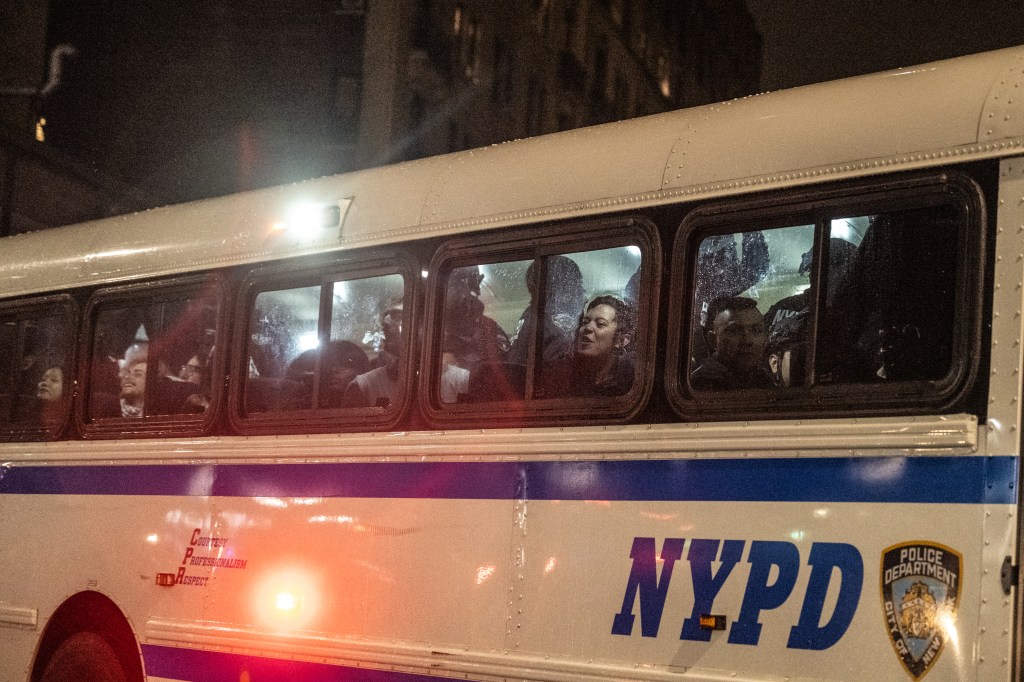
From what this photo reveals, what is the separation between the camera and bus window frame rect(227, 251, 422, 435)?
17.7 ft

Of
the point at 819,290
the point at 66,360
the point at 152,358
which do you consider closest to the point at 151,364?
the point at 152,358

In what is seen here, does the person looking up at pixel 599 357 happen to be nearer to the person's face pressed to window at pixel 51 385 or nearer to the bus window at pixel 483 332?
the bus window at pixel 483 332

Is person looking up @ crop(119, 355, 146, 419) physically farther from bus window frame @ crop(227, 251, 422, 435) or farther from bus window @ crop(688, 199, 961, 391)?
bus window @ crop(688, 199, 961, 391)

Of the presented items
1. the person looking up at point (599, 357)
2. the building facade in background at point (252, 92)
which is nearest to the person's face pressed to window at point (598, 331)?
the person looking up at point (599, 357)

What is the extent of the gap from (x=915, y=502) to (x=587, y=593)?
4.48 feet

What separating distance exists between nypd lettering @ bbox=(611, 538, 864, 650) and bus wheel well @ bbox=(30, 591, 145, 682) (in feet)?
10.6

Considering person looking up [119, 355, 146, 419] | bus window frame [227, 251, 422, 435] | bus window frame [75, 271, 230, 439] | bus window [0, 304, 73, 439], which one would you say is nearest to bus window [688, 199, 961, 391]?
bus window frame [227, 251, 422, 435]

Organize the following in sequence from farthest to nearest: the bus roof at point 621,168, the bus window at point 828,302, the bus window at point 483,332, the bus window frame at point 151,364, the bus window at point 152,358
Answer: the bus window at point 152,358 → the bus window frame at point 151,364 → the bus window at point 483,332 → the bus roof at point 621,168 → the bus window at point 828,302

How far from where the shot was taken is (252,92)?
944 inches

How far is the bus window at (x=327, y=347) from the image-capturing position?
5.49m

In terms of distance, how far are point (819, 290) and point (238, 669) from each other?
347 cm

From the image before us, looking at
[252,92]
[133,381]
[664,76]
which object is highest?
[664,76]

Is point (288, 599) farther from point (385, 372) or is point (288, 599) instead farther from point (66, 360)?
point (66, 360)

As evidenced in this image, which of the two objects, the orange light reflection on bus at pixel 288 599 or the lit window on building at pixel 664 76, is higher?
the lit window on building at pixel 664 76
